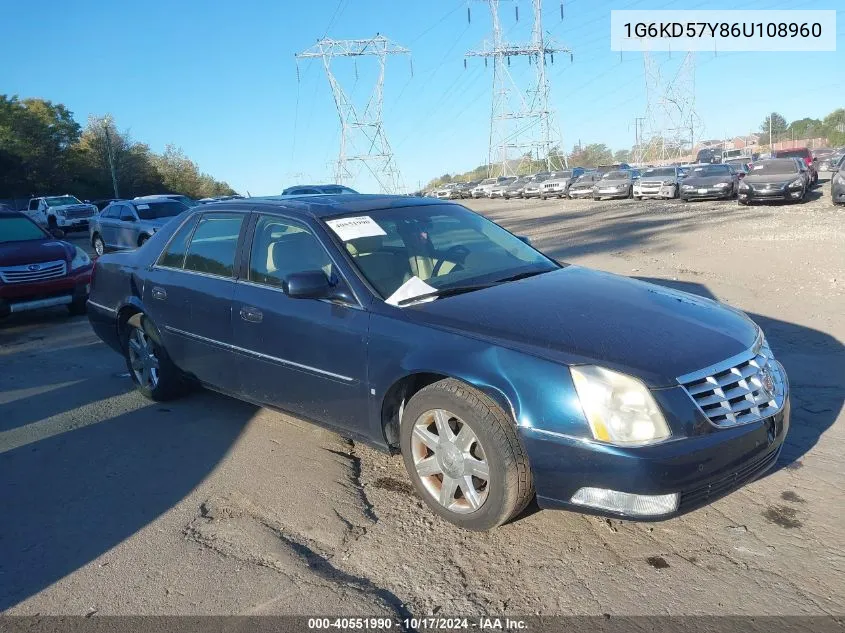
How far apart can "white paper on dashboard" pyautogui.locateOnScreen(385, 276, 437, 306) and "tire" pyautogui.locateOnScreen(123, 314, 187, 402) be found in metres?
2.26

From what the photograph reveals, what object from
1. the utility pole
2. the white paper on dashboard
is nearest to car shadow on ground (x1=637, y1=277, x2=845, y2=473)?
the white paper on dashboard

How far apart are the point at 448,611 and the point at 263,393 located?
2127 millimetres

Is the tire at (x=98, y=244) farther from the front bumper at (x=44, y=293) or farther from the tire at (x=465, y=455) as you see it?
the tire at (x=465, y=455)

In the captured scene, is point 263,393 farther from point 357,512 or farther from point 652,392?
point 652,392

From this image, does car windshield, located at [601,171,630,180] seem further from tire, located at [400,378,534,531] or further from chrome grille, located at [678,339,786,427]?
tire, located at [400,378,534,531]

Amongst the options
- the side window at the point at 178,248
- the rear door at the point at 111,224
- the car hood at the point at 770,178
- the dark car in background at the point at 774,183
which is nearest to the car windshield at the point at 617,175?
the dark car in background at the point at 774,183

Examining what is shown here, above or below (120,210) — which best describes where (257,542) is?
below

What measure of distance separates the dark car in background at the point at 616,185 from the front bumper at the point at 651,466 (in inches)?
1221

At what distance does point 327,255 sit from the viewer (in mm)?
4234

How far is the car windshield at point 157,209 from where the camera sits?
17.0 m

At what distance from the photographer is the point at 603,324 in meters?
3.49

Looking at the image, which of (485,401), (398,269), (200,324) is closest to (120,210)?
(200,324)

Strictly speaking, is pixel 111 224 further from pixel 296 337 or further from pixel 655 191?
pixel 655 191

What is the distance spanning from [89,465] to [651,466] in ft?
11.4
